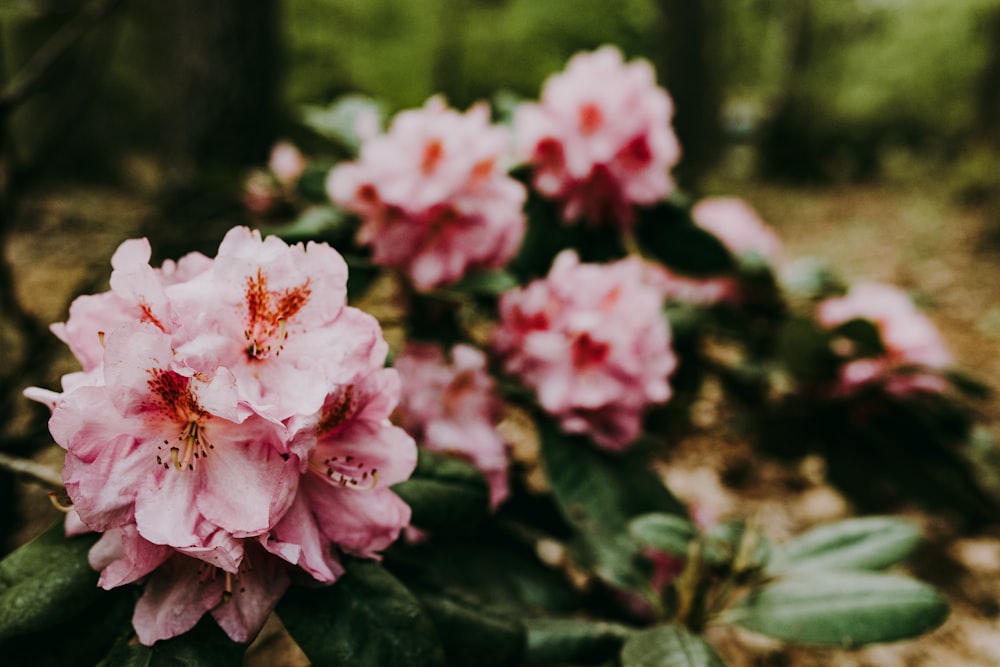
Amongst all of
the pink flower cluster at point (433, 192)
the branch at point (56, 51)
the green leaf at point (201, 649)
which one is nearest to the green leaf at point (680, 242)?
the pink flower cluster at point (433, 192)

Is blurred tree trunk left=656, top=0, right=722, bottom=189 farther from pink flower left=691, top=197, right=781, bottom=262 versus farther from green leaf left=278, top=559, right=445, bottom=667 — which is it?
green leaf left=278, top=559, right=445, bottom=667

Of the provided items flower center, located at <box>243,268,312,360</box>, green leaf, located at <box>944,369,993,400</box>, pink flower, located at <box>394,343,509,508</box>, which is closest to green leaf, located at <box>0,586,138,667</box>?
flower center, located at <box>243,268,312,360</box>

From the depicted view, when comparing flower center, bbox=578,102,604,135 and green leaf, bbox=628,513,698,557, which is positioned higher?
flower center, bbox=578,102,604,135

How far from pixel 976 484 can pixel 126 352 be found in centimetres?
144

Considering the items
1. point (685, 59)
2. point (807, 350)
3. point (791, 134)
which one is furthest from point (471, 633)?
point (791, 134)

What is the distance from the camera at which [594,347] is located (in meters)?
0.91

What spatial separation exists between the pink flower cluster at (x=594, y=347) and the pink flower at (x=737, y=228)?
0.61 metres

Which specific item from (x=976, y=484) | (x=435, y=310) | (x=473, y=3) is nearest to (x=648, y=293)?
(x=435, y=310)

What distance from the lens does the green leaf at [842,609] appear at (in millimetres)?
752

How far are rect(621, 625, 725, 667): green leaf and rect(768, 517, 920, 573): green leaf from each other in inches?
9.6

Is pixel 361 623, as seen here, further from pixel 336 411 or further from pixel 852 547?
pixel 852 547

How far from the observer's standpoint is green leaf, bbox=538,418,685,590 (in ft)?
2.95

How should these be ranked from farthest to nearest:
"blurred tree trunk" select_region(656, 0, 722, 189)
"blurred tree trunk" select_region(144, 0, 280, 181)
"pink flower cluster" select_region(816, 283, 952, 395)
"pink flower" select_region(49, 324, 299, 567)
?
"blurred tree trunk" select_region(656, 0, 722, 189) → "blurred tree trunk" select_region(144, 0, 280, 181) → "pink flower cluster" select_region(816, 283, 952, 395) → "pink flower" select_region(49, 324, 299, 567)

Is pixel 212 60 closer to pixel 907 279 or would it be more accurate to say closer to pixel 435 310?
pixel 435 310
